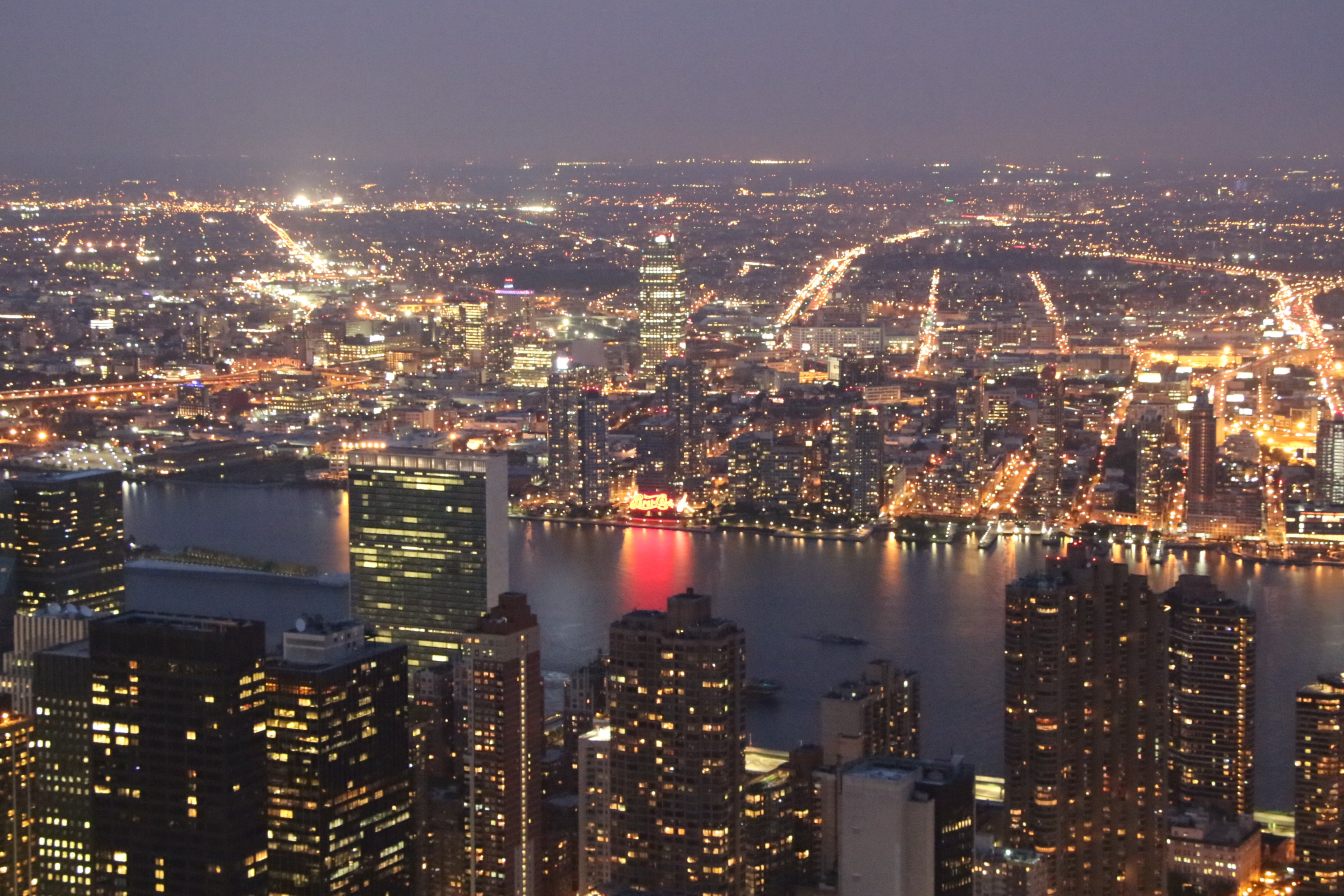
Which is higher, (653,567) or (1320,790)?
(653,567)

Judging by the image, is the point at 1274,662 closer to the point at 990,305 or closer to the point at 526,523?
the point at 526,523

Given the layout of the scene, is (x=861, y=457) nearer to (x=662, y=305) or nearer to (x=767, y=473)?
(x=767, y=473)

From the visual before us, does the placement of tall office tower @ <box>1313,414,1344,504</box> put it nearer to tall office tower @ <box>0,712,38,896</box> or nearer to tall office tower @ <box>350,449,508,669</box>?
tall office tower @ <box>350,449,508,669</box>

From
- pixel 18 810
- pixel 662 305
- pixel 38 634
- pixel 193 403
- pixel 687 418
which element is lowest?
pixel 18 810

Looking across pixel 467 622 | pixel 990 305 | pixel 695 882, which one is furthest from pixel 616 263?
pixel 695 882

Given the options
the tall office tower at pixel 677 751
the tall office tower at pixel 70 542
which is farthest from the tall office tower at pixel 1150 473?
the tall office tower at pixel 677 751

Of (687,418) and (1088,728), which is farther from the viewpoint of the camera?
(687,418)

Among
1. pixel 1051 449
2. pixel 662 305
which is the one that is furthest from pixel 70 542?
pixel 662 305
